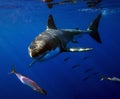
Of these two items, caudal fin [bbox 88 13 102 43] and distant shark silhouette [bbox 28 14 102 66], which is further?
caudal fin [bbox 88 13 102 43]

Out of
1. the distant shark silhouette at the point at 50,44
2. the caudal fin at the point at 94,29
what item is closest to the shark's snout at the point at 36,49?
the distant shark silhouette at the point at 50,44

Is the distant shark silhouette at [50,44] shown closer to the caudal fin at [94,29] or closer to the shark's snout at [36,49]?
the shark's snout at [36,49]

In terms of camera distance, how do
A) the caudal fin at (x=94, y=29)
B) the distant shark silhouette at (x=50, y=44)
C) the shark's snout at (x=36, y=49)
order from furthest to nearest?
1. the caudal fin at (x=94, y=29)
2. the distant shark silhouette at (x=50, y=44)
3. the shark's snout at (x=36, y=49)

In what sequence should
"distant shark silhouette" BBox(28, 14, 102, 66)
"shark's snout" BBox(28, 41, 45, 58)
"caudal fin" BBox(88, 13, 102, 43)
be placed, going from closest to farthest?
"shark's snout" BBox(28, 41, 45, 58) → "distant shark silhouette" BBox(28, 14, 102, 66) → "caudal fin" BBox(88, 13, 102, 43)

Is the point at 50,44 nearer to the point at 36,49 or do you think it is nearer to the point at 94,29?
the point at 36,49

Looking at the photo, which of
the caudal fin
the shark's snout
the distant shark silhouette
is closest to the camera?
the shark's snout

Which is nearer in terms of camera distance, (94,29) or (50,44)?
(50,44)

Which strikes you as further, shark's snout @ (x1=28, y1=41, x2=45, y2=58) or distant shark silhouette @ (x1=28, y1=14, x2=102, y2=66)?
distant shark silhouette @ (x1=28, y1=14, x2=102, y2=66)

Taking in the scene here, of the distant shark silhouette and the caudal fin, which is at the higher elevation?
the distant shark silhouette

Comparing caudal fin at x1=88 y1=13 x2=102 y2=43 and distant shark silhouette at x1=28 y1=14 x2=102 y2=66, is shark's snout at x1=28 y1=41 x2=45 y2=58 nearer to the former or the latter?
distant shark silhouette at x1=28 y1=14 x2=102 y2=66

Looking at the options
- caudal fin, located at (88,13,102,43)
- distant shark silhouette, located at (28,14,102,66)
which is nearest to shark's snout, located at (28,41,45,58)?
distant shark silhouette, located at (28,14,102,66)

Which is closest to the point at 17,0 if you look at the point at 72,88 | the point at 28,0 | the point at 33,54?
the point at 28,0

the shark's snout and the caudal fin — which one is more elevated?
the shark's snout

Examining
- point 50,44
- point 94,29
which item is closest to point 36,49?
point 50,44
